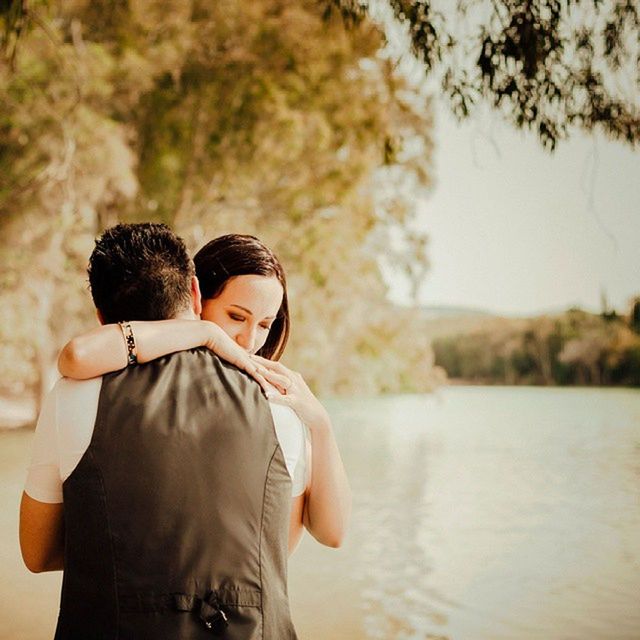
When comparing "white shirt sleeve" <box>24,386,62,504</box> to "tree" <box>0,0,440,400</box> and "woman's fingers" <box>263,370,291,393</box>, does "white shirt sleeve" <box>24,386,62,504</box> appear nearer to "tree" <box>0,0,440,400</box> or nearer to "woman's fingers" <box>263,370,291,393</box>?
"woman's fingers" <box>263,370,291,393</box>

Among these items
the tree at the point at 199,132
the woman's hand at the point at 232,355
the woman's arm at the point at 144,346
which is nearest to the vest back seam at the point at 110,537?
the woman's arm at the point at 144,346

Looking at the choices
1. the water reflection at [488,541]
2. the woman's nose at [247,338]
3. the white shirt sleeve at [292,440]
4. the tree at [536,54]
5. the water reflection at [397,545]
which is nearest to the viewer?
the white shirt sleeve at [292,440]

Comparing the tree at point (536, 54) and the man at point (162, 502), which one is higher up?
the tree at point (536, 54)

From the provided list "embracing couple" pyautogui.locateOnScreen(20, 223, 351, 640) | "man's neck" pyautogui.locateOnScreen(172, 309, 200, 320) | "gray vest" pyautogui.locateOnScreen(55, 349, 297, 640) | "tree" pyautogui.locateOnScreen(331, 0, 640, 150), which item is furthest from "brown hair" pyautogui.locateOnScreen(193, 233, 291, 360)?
"tree" pyautogui.locateOnScreen(331, 0, 640, 150)

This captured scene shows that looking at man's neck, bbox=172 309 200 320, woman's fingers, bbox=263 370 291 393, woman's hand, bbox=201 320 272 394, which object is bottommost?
woman's fingers, bbox=263 370 291 393

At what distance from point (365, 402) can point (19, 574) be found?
89.0 ft

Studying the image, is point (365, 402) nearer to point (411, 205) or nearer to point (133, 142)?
point (411, 205)

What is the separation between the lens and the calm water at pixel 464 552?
571cm

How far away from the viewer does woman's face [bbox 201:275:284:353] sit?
7.17ft

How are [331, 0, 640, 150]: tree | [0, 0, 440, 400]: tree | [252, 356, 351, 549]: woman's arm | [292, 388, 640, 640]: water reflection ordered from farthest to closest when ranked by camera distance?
[0, 0, 440, 400]: tree → [292, 388, 640, 640]: water reflection → [331, 0, 640, 150]: tree → [252, 356, 351, 549]: woman's arm

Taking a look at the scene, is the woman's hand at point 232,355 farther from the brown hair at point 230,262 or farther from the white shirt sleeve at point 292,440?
the brown hair at point 230,262

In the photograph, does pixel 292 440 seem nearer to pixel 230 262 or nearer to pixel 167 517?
pixel 167 517

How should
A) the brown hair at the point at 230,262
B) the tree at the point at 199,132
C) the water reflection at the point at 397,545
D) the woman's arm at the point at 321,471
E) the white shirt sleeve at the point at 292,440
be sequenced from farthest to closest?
the tree at the point at 199,132 < the water reflection at the point at 397,545 < the brown hair at the point at 230,262 < the woman's arm at the point at 321,471 < the white shirt sleeve at the point at 292,440

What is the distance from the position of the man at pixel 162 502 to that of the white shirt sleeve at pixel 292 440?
0.04 m
